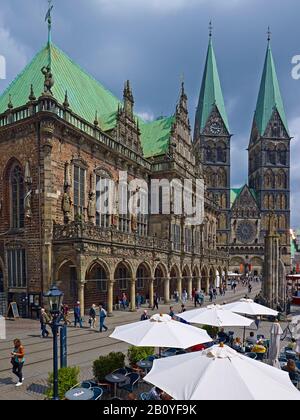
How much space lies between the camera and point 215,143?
81875mm

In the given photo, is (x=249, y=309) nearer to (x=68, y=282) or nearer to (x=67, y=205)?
(x=68, y=282)

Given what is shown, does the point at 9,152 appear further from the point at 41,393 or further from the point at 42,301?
the point at 41,393

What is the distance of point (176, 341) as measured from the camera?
8859mm

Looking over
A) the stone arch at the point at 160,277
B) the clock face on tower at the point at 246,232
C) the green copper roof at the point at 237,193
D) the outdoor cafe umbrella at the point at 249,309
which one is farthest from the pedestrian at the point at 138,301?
the green copper roof at the point at 237,193

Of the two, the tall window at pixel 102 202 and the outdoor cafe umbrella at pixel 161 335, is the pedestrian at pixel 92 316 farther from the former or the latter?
the outdoor cafe umbrella at pixel 161 335

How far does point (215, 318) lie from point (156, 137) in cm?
2863

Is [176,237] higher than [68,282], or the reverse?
[176,237]

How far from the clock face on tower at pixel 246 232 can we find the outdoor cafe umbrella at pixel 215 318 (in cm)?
6935

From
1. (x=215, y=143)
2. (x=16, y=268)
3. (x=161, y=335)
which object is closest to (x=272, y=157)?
(x=215, y=143)

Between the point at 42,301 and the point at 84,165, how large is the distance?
9.22 meters

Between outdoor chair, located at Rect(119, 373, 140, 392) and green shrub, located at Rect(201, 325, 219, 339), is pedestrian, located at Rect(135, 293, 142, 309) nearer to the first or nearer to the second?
green shrub, located at Rect(201, 325, 219, 339)

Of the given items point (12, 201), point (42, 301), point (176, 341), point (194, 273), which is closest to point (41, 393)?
point (176, 341)

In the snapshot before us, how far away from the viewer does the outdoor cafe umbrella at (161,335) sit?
28.8 feet

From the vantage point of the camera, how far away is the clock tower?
8000 centimetres
